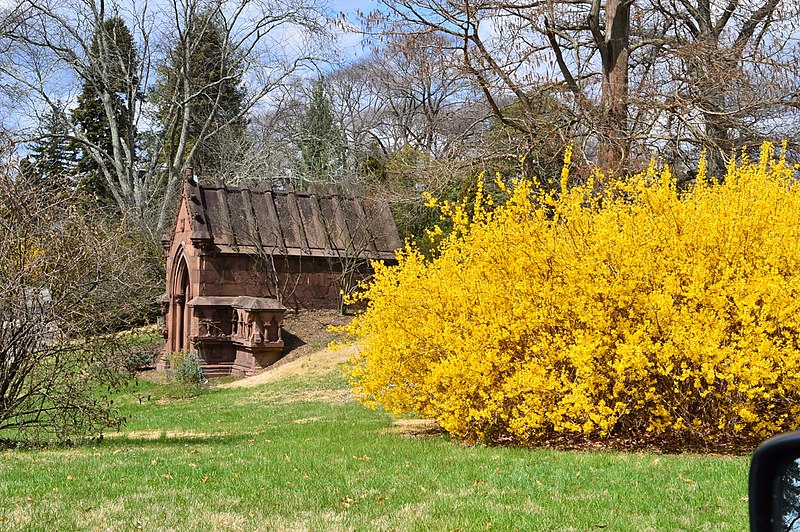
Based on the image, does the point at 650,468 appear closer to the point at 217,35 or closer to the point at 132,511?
the point at 132,511

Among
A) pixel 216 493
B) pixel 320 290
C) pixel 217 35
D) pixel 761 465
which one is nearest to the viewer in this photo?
pixel 761 465

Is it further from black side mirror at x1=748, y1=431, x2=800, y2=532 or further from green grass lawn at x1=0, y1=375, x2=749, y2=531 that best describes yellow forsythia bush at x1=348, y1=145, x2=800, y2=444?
black side mirror at x1=748, y1=431, x2=800, y2=532

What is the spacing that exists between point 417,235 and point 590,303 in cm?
2359

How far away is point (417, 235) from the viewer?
106 ft

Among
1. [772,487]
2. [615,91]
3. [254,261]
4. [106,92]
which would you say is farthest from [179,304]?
[772,487]

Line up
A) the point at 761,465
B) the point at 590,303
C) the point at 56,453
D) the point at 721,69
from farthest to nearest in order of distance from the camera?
the point at 721,69, the point at 56,453, the point at 590,303, the point at 761,465

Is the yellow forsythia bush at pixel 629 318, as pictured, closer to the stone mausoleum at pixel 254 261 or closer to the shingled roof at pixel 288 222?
the stone mausoleum at pixel 254 261

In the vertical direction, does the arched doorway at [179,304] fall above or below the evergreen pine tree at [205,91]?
below

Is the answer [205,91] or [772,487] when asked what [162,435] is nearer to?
[772,487]

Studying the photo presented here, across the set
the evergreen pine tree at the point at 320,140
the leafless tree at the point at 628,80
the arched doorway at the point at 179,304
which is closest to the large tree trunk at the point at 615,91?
the leafless tree at the point at 628,80

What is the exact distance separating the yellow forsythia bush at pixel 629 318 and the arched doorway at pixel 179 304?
19.6 m

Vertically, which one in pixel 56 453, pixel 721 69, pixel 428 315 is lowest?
pixel 56 453

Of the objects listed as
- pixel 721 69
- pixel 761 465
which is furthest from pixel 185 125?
pixel 761 465

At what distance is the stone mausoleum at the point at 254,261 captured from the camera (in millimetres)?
25594
